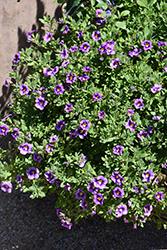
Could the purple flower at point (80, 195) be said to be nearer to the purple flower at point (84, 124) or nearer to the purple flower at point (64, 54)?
the purple flower at point (84, 124)

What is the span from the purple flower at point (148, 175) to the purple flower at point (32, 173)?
0.84 m

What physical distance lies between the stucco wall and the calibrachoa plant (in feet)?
1.13

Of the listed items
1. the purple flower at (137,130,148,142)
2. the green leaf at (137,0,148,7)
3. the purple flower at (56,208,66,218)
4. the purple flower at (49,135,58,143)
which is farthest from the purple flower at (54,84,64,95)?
the green leaf at (137,0,148,7)

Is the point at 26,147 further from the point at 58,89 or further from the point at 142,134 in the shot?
the point at 142,134

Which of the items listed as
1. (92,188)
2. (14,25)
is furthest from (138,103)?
(14,25)

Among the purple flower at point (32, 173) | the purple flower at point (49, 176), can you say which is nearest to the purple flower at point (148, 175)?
the purple flower at point (49, 176)

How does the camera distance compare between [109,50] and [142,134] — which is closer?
[142,134]

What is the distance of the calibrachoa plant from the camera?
2088 mm

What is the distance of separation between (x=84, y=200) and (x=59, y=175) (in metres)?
0.30

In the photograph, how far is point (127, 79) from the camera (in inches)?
90.3

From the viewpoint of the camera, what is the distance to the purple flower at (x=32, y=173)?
213 centimetres

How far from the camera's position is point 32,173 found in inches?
85.6

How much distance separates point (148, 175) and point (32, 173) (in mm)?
921

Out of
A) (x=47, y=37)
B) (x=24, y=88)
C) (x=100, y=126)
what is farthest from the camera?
(x=47, y=37)
